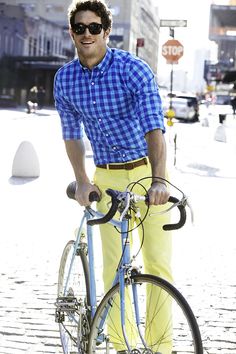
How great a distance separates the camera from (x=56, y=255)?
7391 millimetres

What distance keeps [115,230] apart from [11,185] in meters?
8.99

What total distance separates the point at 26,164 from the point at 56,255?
A: 6.87 m

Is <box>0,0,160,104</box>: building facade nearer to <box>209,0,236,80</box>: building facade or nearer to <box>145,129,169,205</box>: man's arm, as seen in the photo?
<box>209,0,236,80</box>: building facade

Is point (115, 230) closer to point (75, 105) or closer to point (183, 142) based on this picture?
point (75, 105)

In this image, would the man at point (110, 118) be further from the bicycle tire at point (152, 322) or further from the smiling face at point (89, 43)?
the bicycle tire at point (152, 322)

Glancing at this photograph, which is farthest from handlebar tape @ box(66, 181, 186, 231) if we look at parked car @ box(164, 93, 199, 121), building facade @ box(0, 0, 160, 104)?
building facade @ box(0, 0, 160, 104)

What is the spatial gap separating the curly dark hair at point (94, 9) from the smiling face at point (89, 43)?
2 centimetres

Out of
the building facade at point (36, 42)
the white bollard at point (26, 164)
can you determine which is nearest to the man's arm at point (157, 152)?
the white bollard at point (26, 164)

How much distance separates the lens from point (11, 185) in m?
12.8

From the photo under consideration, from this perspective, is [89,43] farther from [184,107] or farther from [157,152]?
[184,107]

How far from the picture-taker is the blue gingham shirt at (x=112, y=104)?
3.64 m

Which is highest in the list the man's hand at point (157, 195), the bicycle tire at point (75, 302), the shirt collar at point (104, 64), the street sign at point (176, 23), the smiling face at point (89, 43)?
the street sign at point (176, 23)

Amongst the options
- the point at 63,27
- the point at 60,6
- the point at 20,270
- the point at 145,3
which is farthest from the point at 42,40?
the point at 20,270

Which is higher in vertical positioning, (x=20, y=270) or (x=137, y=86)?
(x=137, y=86)
